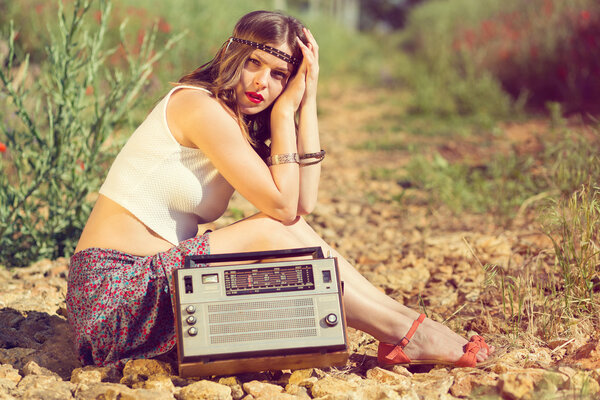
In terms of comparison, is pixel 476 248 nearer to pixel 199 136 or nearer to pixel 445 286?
pixel 445 286

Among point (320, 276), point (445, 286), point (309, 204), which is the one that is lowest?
point (445, 286)

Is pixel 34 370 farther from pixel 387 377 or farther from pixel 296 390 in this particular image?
pixel 387 377

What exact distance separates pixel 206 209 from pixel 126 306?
0.50 meters

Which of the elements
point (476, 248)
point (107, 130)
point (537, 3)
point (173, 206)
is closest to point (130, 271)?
point (173, 206)

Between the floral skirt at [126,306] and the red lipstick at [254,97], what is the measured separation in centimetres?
57

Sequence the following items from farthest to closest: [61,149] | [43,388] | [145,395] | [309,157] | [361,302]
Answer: [61,149], [309,157], [361,302], [43,388], [145,395]

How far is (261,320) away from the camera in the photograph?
6.24ft

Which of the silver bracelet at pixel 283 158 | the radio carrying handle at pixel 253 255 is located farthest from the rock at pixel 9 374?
the silver bracelet at pixel 283 158

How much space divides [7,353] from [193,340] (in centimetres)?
80

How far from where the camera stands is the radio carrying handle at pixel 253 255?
2.04 metres

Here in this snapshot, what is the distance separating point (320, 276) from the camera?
1.95 meters

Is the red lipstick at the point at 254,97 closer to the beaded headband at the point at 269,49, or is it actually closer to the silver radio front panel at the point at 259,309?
the beaded headband at the point at 269,49

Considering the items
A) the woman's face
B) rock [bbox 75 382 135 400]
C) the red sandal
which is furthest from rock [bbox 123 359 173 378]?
the woman's face

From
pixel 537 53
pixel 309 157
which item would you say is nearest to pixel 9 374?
pixel 309 157
